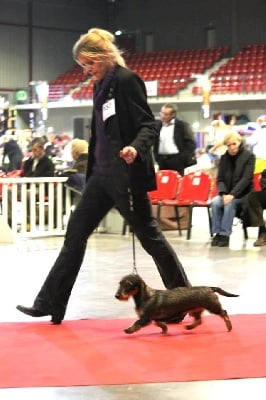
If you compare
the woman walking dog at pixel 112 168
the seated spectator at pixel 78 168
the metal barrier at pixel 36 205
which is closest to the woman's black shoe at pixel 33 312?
the woman walking dog at pixel 112 168

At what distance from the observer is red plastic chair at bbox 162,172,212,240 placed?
723 cm

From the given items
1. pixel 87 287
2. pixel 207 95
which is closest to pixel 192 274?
pixel 87 287

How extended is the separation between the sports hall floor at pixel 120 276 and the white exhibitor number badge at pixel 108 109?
39.8 inches

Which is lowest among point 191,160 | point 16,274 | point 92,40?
point 16,274

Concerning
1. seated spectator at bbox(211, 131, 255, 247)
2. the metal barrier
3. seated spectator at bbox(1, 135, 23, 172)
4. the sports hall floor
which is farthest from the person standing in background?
seated spectator at bbox(1, 135, 23, 172)

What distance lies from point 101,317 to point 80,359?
2.74 feet

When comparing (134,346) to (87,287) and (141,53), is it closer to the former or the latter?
(87,287)

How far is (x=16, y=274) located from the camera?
5117mm

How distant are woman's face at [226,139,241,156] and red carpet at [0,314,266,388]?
3.21 metres

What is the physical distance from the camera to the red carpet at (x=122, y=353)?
8.63 feet

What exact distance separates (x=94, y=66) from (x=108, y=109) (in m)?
0.20

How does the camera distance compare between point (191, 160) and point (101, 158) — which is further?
point (191, 160)

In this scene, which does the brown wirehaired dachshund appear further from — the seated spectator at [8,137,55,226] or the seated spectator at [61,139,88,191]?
the seated spectator at [8,137,55,226]

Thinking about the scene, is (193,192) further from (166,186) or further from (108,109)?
(108,109)
